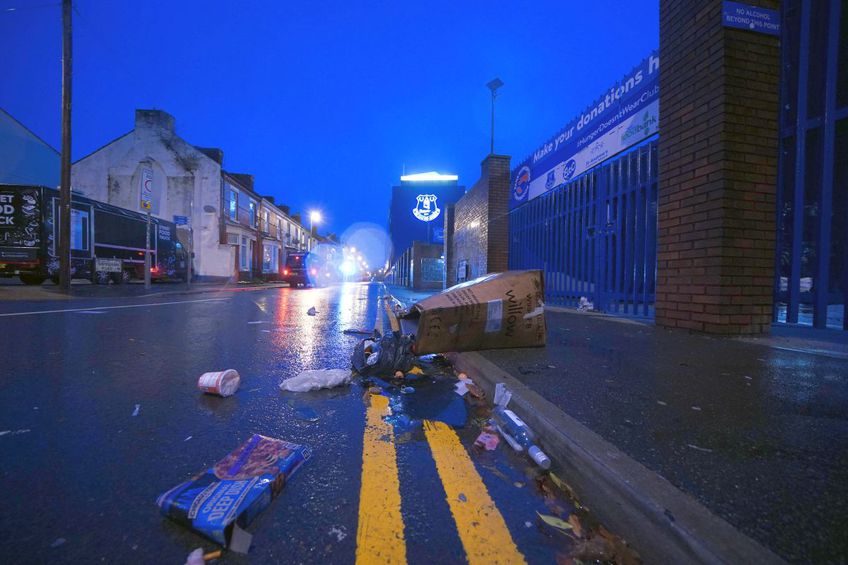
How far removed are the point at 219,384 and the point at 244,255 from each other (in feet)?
106

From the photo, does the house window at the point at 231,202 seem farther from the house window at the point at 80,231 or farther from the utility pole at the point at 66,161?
the utility pole at the point at 66,161

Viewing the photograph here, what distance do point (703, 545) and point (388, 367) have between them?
7.81ft

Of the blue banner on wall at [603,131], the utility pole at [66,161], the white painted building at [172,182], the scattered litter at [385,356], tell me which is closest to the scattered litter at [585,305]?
the blue banner on wall at [603,131]

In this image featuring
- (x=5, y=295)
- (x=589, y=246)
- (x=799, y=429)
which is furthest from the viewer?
(x=5, y=295)

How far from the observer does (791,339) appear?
13.3 feet

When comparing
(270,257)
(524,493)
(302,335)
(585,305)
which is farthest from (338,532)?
(270,257)

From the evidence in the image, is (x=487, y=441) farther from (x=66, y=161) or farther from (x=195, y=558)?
(x=66, y=161)

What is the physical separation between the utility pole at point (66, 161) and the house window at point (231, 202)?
15.6 metres

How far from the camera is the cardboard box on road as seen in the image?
3.24 meters

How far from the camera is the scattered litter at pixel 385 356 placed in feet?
10.4

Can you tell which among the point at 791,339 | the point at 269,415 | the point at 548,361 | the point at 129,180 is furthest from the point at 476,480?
the point at 129,180

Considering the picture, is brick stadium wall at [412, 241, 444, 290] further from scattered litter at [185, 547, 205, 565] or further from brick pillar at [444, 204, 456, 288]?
scattered litter at [185, 547, 205, 565]

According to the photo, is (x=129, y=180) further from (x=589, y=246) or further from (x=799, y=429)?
(x=799, y=429)

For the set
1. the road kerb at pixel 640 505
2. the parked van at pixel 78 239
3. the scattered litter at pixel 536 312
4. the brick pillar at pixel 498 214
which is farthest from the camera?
the parked van at pixel 78 239
